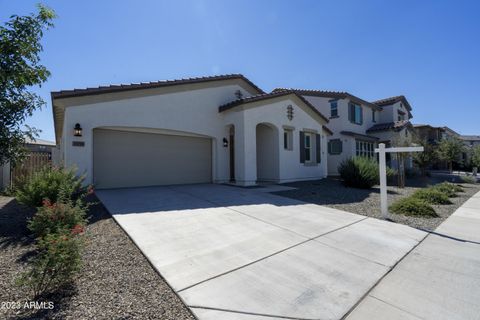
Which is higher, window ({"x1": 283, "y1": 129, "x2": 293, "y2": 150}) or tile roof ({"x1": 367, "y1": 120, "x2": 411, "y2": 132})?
tile roof ({"x1": 367, "y1": 120, "x2": 411, "y2": 132})

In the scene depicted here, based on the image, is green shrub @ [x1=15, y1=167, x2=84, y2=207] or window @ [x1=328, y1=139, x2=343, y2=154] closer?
green shrub @ [x1=15, y1=167, x2=84, y2=207]

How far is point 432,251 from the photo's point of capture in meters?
4.37

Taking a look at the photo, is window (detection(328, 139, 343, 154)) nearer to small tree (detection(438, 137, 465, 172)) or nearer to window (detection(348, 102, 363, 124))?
window (detection(348, 102, 363, 124))

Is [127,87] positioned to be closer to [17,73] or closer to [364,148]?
[17,73]

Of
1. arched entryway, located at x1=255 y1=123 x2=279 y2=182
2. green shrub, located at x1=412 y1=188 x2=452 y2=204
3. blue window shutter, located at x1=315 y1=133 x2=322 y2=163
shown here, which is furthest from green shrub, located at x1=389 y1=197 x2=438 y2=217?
blue window shutter, located at x1=315 y1=133 x2=322 y2=163

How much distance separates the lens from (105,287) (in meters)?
2.95

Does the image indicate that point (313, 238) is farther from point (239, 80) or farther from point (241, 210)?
point (239, 80)

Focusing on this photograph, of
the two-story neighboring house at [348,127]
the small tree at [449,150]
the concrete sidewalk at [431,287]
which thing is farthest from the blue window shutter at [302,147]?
the small tree at [449,150]

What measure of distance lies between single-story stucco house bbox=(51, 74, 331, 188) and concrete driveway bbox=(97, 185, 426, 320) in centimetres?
347

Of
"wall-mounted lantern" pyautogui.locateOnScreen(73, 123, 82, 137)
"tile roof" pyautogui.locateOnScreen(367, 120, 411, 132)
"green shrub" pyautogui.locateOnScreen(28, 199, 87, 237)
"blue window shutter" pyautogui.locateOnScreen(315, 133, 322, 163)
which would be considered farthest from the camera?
"tile roof" pyautogui.locateOnScreen(367, 120, 411, 132)

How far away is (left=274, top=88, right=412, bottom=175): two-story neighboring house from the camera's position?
1914 cm

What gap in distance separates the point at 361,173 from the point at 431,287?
964cm

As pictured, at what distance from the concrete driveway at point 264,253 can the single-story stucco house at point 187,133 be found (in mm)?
3466

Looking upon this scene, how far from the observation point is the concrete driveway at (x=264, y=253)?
2740 mm
